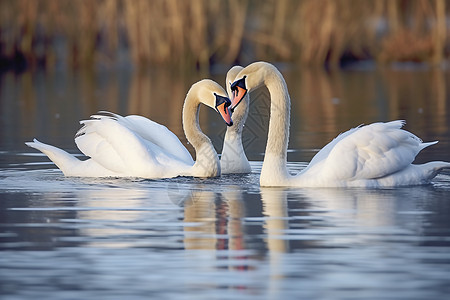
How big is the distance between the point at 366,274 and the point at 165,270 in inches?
38.5

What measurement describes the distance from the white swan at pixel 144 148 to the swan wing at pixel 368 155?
1219 mm

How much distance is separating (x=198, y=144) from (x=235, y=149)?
0.38 meters

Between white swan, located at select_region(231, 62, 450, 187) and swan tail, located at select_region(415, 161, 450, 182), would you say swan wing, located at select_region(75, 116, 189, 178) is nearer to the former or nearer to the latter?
white swan, located at select_region(231, 62, 450, 187)

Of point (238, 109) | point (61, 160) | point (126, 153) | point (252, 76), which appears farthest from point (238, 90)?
point (61, 160)

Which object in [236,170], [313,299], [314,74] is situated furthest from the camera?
[314,74]

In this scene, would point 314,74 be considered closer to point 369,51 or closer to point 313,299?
point 369,51

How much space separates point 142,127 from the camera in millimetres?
10305

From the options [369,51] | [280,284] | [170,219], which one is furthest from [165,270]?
[369,51]

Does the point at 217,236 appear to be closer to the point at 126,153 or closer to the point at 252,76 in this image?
the point at 252,76

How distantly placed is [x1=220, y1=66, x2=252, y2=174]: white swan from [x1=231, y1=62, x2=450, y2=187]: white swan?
0.90m

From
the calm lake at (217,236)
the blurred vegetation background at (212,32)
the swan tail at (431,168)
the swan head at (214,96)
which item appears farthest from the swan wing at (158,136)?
the blurred vegetation background at (212,32)

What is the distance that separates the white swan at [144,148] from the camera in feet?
31.6

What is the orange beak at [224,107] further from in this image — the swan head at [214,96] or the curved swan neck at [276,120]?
the curved swan neck at [276,120]

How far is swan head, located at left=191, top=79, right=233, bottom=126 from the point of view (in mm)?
9719
